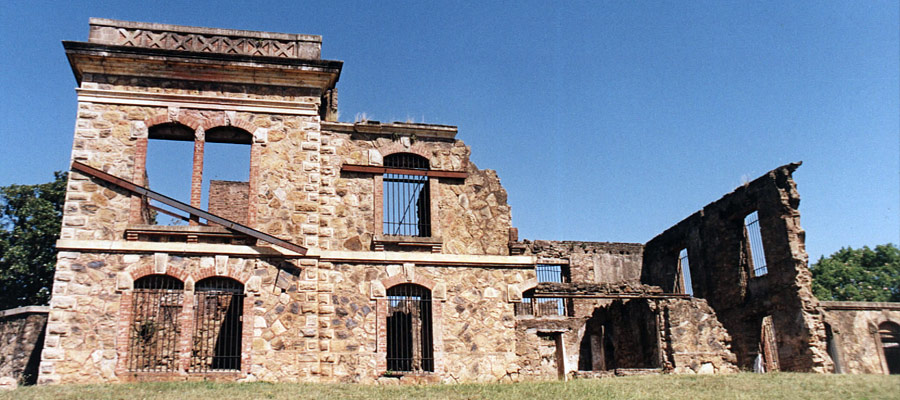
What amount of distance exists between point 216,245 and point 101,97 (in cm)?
422

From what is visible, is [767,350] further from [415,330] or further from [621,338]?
[415,330]

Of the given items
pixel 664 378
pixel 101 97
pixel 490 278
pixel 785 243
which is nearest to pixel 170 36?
pixel 101 97

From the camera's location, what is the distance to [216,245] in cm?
1579

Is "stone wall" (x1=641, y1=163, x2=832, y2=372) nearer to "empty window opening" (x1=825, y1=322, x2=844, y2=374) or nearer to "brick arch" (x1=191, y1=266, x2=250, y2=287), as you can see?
"empty window opening" (x1=825, y1=322, x2=844, y2=374)

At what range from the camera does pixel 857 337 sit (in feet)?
90.9

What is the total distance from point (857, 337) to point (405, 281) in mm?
19623

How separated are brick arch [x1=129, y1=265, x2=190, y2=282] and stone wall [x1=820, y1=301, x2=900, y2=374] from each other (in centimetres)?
2236

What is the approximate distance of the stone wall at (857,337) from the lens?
2728 cm

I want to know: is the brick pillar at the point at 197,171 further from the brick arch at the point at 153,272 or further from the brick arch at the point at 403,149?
the brick arch at the point at 403,149

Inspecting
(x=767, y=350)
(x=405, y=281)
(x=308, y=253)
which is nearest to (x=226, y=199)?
(x=308, y=253)

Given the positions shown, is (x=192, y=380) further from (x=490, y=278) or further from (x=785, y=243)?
(x=785, y=243)

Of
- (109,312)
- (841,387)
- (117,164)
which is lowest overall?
(841,387)

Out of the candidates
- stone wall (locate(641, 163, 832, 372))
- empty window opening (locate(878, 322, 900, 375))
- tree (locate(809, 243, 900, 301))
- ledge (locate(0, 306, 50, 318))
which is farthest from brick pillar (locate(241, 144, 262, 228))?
tree (locate(809, 243, 900, 301))

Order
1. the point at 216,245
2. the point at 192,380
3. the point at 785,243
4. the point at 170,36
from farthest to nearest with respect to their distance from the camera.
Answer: the point at 785,243
the point at 170,36
the point at 216,245
the point at 192,380
